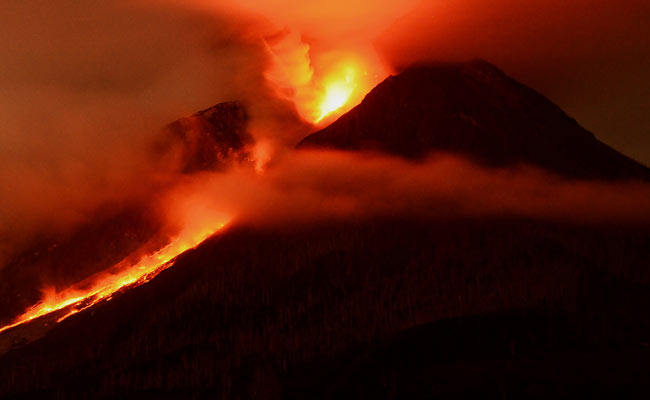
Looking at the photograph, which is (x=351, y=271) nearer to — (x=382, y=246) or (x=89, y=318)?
(x=382, y=246)

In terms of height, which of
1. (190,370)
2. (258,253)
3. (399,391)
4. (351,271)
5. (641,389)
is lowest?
(641,389)

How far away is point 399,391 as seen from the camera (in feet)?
218

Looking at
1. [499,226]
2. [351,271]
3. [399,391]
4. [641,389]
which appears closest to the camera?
[641,389]

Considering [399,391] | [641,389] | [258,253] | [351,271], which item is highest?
[258,253]

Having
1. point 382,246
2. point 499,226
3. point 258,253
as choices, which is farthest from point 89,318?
point 499,226

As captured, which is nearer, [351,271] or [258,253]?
[351,271]

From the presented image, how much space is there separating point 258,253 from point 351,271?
27.4 metres

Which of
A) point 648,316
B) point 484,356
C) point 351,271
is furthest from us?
point 351,271

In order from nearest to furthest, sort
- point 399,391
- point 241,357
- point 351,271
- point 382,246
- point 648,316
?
point 399,391, point 648,316, point 241,357, point 351,271, point 382,246

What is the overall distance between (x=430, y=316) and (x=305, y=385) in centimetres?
4443

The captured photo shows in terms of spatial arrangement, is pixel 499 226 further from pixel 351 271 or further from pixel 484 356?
pixel 484 356

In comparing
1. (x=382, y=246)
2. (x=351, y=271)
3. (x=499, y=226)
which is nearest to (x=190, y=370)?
(x=351, y=271)

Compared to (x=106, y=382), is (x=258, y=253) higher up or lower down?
higher up

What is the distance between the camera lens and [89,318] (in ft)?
557
